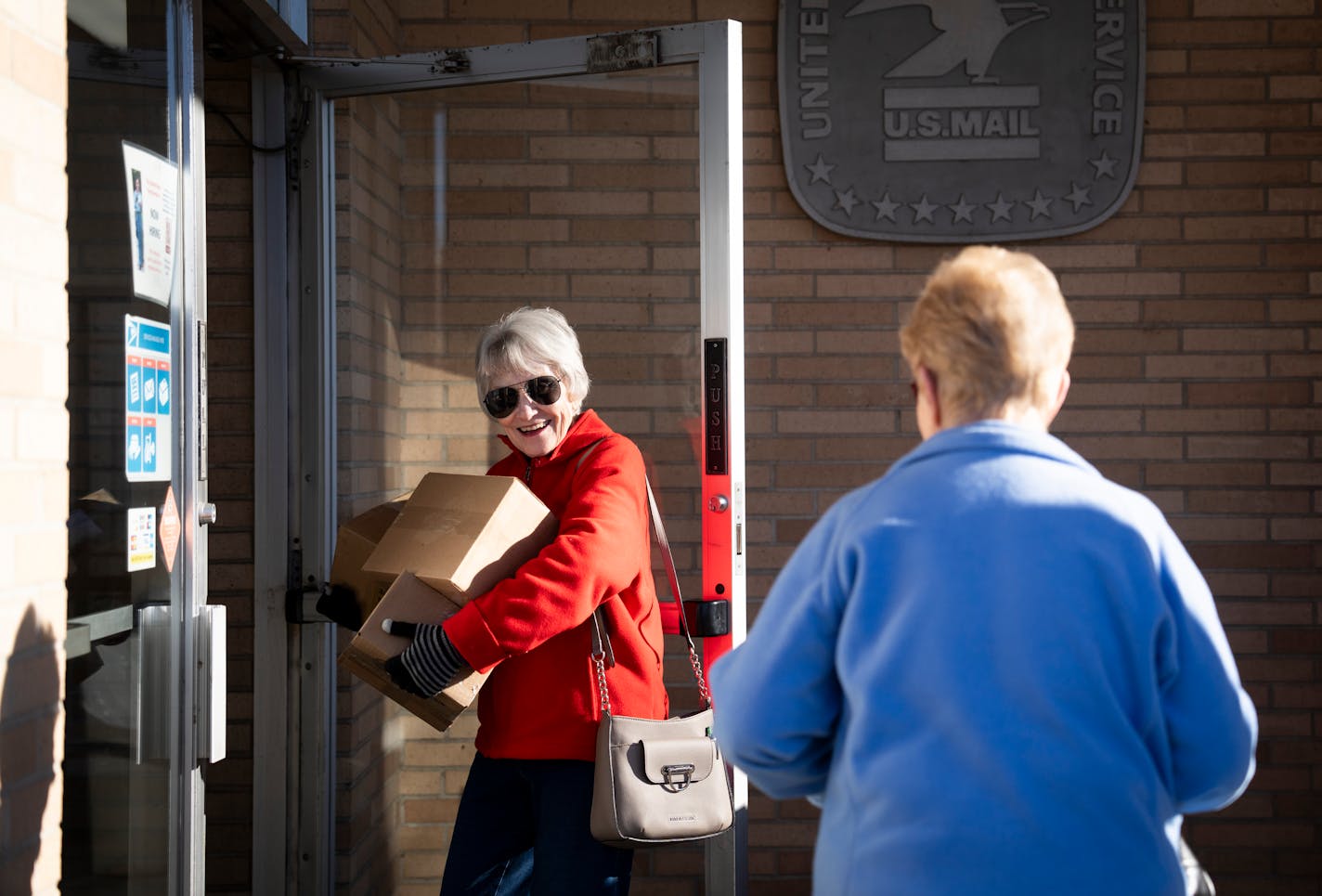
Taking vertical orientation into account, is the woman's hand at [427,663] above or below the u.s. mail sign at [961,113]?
below

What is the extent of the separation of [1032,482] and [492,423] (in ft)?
6.26

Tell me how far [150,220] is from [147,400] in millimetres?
333

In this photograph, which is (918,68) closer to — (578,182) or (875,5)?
(875,5)

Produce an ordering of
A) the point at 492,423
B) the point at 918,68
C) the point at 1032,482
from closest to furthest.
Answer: the point at 1032,482
the point at 492,423
the point at 918,68

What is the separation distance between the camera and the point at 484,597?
2184 millimetres

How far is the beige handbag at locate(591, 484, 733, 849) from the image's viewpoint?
2.18 metres

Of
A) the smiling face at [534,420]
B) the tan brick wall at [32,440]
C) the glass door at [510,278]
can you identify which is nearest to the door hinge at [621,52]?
the glass door at [510,278]

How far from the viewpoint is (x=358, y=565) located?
2564 mm

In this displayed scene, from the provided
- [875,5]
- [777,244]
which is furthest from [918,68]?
[777,244]

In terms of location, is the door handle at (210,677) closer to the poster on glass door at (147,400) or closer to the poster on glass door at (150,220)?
the poster on glass door at (147,400)

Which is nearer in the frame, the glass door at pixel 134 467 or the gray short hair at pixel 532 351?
the glass door at pixel 134 467

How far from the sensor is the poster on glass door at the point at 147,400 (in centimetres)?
217

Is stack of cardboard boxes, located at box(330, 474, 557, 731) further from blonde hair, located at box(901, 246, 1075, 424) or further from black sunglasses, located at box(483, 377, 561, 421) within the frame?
blonde hair, located at box(901, 246, 1075, 424)

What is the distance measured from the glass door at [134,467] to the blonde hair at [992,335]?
4.49ft
